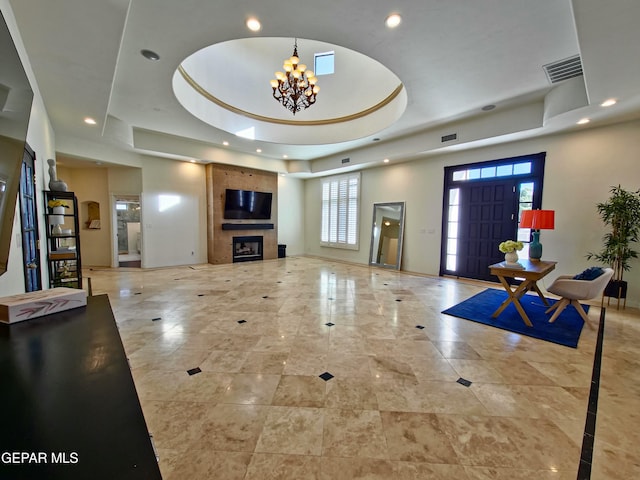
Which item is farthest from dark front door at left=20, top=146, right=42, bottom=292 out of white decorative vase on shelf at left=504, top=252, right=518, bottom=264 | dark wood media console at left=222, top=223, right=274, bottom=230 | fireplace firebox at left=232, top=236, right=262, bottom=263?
white decorative vase on shelf at left=504, top=252, right=518, bottom=264

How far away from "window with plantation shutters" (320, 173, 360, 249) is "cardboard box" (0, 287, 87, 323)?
7.62 metres

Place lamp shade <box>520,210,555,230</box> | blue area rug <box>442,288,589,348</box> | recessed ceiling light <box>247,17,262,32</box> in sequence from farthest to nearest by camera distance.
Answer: lamp shade <box>520,210,555,230</box>, blue area rug <box>442,288,589,348</box>, recessed ceiling light <box>247,17,262,32</box>

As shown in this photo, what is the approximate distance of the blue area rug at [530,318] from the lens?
3.29 meters

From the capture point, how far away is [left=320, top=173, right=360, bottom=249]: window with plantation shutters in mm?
8688

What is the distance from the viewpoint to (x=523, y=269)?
3592mm

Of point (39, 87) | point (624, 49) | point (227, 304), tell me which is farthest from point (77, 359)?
point (624, 49)

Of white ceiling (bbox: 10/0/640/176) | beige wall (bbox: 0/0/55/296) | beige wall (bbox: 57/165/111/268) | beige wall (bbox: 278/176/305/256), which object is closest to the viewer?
beige wall (bbox: 0/0/55/296)

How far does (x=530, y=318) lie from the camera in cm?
386

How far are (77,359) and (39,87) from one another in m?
4.32

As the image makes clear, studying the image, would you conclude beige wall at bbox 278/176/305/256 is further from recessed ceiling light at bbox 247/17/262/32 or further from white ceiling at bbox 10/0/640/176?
recessed ceiling light at bbox 247/17/262/32

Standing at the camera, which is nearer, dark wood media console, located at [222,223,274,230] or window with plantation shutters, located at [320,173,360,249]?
dark wood media console, located at [222,223,274,230]

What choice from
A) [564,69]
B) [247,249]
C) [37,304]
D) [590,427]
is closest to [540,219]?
[564,69]

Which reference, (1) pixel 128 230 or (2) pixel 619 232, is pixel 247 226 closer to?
(1) pixel 128 230

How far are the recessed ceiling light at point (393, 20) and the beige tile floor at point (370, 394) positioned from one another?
138 inches
